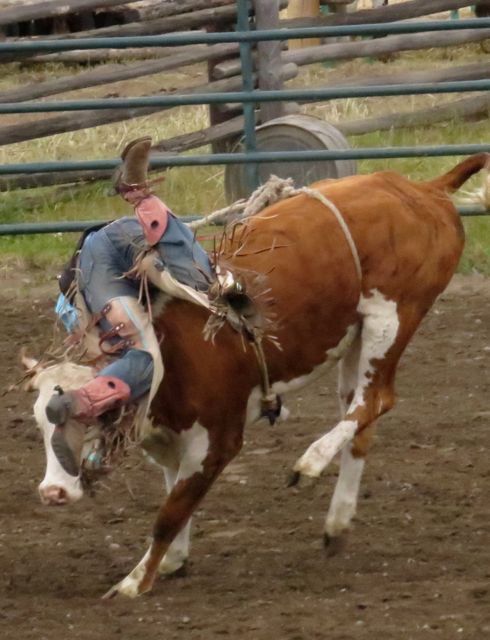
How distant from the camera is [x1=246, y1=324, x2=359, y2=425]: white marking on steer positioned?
456 centimetres

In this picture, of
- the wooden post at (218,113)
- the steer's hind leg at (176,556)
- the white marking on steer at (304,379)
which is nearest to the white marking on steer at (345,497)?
the white marking on steer at (304,379)

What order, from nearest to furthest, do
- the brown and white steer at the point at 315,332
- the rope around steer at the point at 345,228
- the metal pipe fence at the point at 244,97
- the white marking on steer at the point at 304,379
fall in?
1. the brown and white steer at the point at 315,332
2. the white marking on steer at the point at 304,379
3. the rope around steer at the point at 345,228
4. the metal pipe fence at the point at 244,97

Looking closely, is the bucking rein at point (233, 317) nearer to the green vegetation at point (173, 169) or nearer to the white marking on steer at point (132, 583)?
the white marking on steer at point (132, 583)

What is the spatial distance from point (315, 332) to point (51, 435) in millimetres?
1199

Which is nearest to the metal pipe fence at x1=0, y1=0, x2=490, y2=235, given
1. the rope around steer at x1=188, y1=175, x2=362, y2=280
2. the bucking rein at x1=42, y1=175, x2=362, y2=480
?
the rope around steer at x1=188, y1=175, x2=362, y2=280

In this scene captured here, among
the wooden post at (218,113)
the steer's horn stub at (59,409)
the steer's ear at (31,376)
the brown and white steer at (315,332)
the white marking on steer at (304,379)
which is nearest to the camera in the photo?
the steer's horn stub at (59,409)

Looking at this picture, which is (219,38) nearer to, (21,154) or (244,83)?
(244,83)

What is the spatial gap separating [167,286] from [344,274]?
0.77 m

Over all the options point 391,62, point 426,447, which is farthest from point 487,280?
point 391,62

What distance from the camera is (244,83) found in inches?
324

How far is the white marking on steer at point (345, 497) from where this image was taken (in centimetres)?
475

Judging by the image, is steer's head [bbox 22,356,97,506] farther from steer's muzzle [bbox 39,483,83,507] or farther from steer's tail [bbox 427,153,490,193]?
steer's tail [bbox 427,153,490,193]

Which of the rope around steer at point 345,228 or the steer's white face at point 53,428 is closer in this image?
the steer's white face at point 53,428

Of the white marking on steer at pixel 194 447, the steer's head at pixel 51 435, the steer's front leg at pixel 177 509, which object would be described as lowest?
the steer's front leg at pixel 177 509
